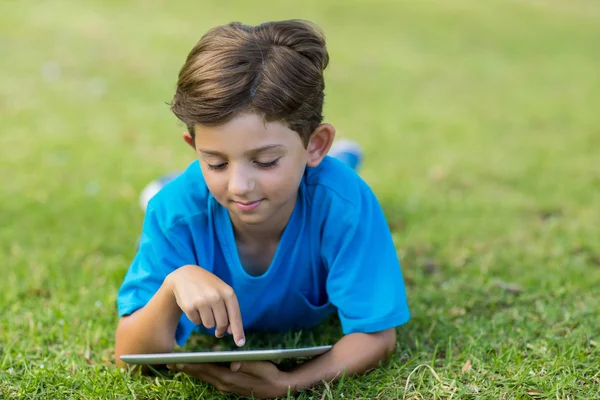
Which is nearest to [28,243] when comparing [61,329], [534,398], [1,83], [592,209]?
[61,329]

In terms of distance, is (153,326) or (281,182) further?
(153,326)

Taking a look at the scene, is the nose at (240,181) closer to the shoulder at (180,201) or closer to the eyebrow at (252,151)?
the eyebrow at (252,151)

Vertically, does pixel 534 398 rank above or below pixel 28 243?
below

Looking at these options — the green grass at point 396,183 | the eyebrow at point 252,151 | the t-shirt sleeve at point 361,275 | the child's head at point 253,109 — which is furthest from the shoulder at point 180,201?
the green grass at point 396,183

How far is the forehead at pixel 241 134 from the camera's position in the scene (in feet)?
7.77

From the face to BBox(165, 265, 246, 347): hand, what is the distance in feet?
0.93

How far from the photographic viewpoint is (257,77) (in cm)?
243

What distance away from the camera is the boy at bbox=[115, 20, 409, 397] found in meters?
2.39

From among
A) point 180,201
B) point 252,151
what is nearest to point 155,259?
point 180,201

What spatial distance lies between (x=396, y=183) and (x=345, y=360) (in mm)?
2990

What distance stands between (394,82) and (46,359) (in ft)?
23.1

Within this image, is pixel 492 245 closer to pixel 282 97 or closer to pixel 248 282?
pixel 248 282

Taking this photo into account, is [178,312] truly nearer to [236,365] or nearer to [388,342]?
[236,365]

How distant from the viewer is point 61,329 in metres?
3.20
